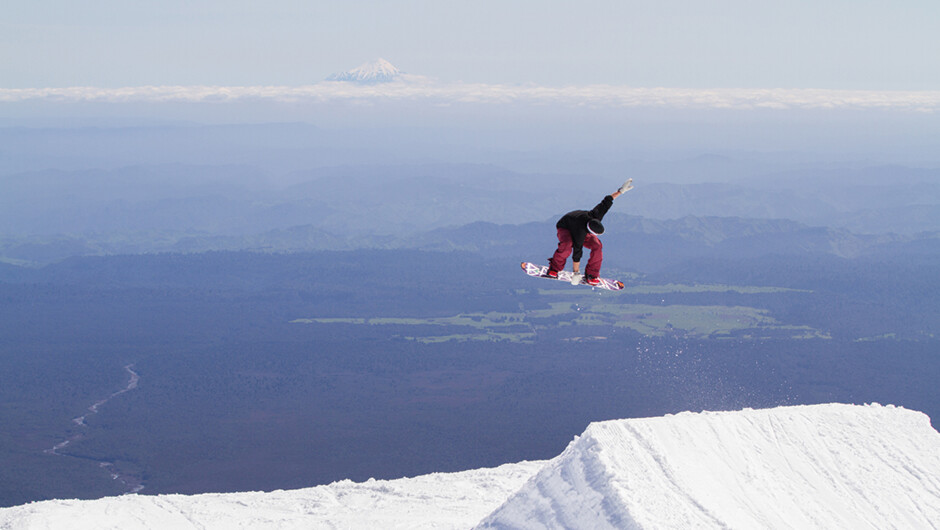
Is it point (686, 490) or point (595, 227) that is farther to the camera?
point (686, 490)

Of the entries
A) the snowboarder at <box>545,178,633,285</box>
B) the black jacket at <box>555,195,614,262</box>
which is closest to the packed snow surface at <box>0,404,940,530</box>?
the snowboarder at <box>545,178,633,285</box>

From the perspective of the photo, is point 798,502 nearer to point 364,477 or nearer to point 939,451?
point 939,451

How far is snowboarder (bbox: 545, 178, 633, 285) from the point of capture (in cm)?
3450

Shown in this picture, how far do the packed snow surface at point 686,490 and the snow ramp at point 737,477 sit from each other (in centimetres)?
8

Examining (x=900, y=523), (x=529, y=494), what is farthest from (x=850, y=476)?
(x=529, y=494)

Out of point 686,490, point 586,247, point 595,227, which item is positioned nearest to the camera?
point 595,227

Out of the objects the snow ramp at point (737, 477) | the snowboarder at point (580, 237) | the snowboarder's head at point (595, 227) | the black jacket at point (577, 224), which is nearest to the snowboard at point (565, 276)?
the snowboarder at point (580, 237)

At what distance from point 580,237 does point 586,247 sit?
1.72 metres

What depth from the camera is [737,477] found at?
54281mm

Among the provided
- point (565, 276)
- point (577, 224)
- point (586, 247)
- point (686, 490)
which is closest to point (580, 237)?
point (577, 224)

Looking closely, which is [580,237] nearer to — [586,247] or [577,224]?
[577,224]

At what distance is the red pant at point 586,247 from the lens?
3638 cm

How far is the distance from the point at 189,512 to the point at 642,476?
38.2 metres

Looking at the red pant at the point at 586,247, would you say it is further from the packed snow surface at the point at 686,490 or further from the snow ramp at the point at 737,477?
the packed snow surface at the point at 686,490
